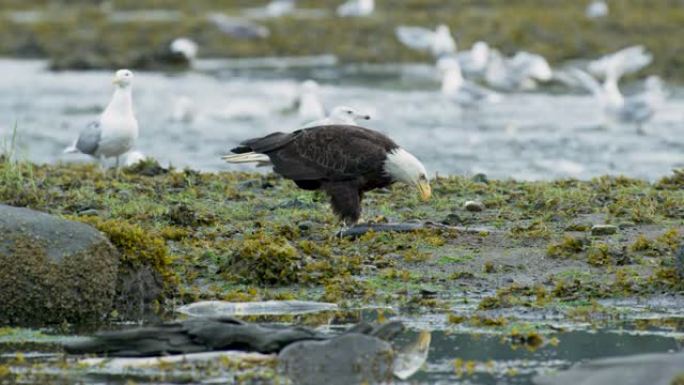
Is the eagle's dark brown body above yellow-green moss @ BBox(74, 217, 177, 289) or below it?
above

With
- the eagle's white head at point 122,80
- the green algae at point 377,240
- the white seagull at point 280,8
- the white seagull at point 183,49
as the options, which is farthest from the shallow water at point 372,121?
the white seagull at point 280,8

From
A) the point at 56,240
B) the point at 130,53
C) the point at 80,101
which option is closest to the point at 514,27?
the point at 130,53

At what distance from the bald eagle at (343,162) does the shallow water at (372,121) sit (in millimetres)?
2645

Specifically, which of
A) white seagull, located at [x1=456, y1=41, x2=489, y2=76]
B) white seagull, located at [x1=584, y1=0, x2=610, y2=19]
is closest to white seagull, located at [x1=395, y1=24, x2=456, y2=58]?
white seagull, located at [x1=456, y1=41, x2=489, y2=76]

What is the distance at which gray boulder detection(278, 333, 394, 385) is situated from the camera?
7668 millimetres

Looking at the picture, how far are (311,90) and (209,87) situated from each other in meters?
6.73

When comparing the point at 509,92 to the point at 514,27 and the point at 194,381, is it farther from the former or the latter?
the point at 194,381

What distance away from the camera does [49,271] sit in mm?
9039

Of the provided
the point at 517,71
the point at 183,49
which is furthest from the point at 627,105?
the point at 183,49

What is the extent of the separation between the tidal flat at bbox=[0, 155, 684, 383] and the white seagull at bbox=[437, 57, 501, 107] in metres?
12.1

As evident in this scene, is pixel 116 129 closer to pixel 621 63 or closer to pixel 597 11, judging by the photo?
pixel 621 63

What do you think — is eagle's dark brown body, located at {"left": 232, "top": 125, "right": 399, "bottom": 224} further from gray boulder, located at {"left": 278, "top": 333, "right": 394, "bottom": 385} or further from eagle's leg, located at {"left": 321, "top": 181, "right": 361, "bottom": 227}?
gray boulder, located at {"left": 278, "top": 333, "right": 394, "bottom": 385}

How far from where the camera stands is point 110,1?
5269cm

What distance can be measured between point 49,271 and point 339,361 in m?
2.17
